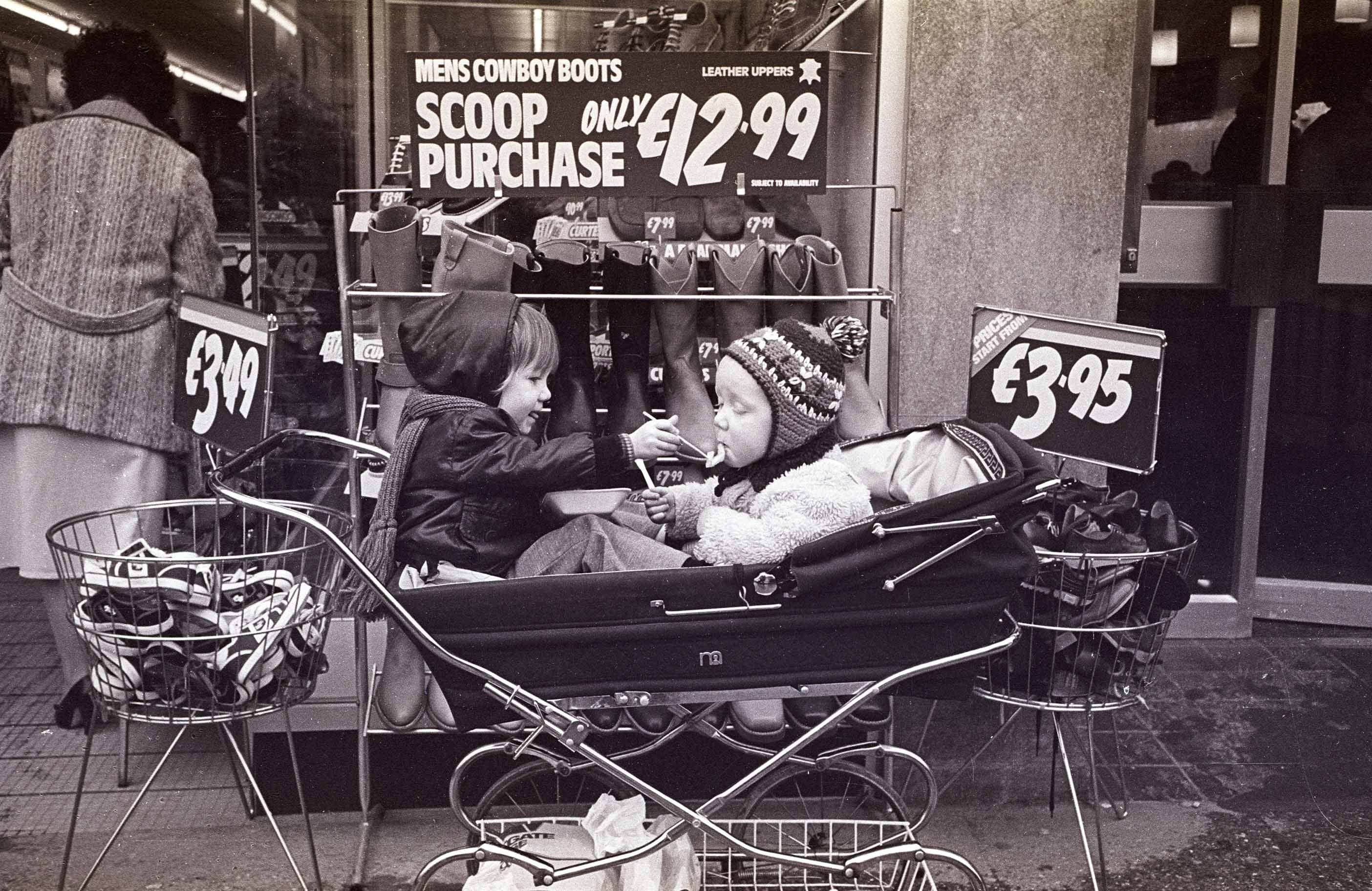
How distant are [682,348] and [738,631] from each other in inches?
57.5

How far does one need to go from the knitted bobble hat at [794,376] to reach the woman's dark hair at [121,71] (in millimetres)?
2529

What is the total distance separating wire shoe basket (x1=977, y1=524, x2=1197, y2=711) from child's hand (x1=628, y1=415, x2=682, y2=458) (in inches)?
36.4

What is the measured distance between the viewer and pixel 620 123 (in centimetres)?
398

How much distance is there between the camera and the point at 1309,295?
5.50 m

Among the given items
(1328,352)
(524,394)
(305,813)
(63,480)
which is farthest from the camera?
(1328,352)

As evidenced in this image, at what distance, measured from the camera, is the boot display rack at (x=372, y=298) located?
12.8 ft

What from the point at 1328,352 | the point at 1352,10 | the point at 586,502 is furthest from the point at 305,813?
the point at 1352,10

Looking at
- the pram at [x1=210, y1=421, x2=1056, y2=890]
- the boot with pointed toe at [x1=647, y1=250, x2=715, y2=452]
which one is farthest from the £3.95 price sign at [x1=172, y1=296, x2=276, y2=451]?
the boot with pointed toe at [x1=647, y1=250, x2=715, y2=452]

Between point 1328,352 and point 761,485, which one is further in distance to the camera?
point 1328,352

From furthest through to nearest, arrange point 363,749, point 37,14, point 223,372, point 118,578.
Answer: point 37,14, point 223,372, point 363,749, point 118,578

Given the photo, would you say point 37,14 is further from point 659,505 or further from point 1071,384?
point 1071,384

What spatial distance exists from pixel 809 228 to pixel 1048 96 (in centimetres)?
87

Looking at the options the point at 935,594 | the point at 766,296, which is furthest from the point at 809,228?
the point at 935,594

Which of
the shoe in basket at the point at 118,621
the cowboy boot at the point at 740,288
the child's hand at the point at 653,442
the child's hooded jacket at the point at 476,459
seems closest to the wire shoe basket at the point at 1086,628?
the child's hand at the point at 653,442
